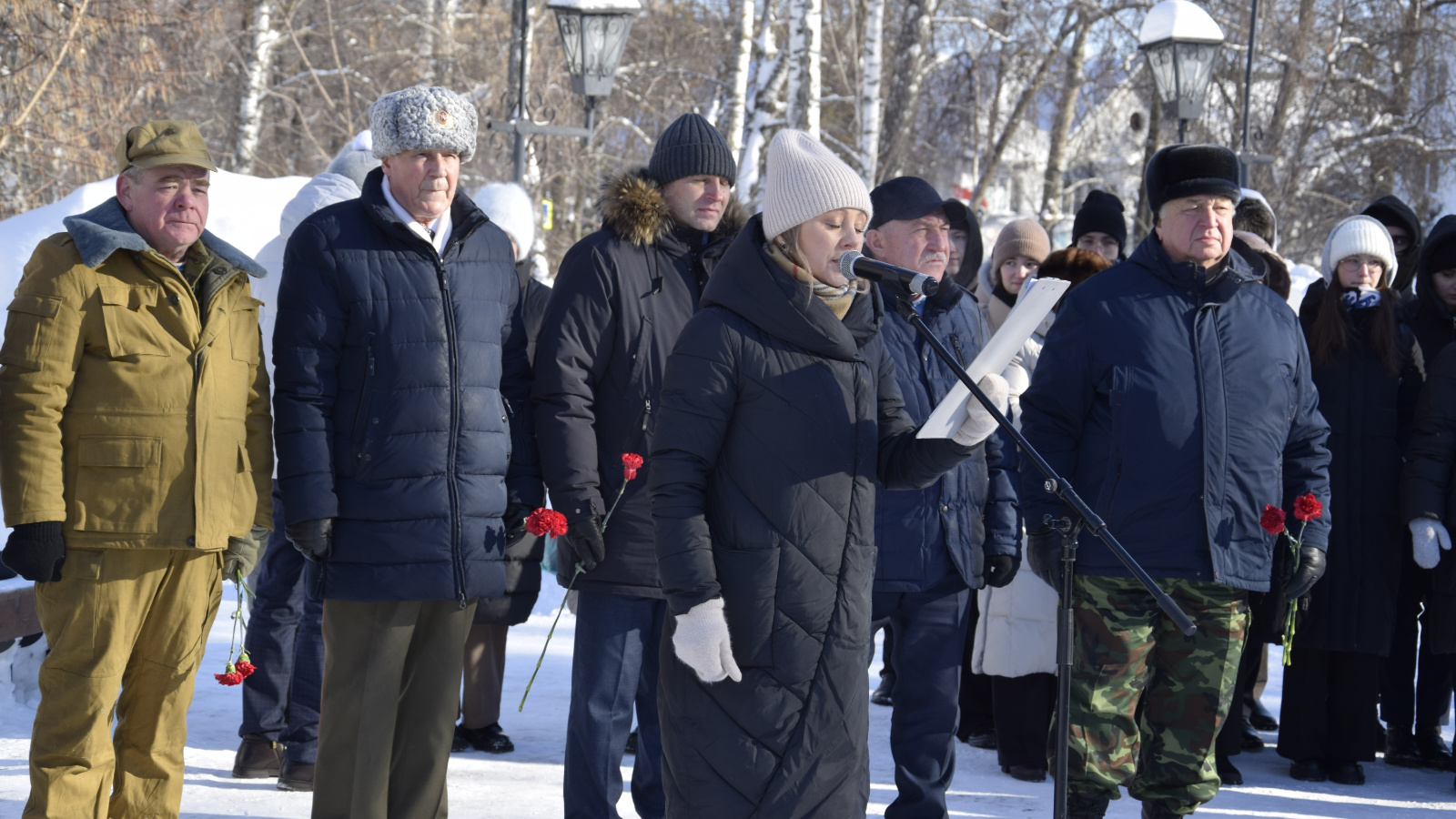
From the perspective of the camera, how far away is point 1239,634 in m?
4.00

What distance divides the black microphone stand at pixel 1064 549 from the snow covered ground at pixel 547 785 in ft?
4.76

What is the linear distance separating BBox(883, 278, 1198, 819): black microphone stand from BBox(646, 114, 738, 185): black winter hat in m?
1.14

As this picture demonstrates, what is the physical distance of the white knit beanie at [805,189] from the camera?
3023mm

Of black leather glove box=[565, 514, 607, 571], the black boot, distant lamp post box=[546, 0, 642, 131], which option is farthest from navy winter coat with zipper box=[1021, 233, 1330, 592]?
distant lamp post box=[546, 0, 642, 131]

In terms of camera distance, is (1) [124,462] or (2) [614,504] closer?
(1) [124,462]

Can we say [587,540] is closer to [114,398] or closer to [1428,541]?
[114,398]

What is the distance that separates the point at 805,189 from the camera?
3.04 meters

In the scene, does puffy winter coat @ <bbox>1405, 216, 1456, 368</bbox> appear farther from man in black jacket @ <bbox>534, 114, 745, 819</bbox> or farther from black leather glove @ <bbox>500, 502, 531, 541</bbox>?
black leather glove @ <bbox>500, 502, 531, 541</bbox>

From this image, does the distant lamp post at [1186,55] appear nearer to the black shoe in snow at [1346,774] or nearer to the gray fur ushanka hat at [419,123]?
the black shoe in snow at [1346,774]

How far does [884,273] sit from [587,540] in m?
1.36

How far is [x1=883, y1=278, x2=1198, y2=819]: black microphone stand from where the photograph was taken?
9.19ft

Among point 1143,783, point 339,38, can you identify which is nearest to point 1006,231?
point 1143,783

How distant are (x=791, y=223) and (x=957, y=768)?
3.00 m

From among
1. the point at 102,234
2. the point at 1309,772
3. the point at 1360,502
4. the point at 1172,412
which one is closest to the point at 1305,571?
the point at 1172,412
